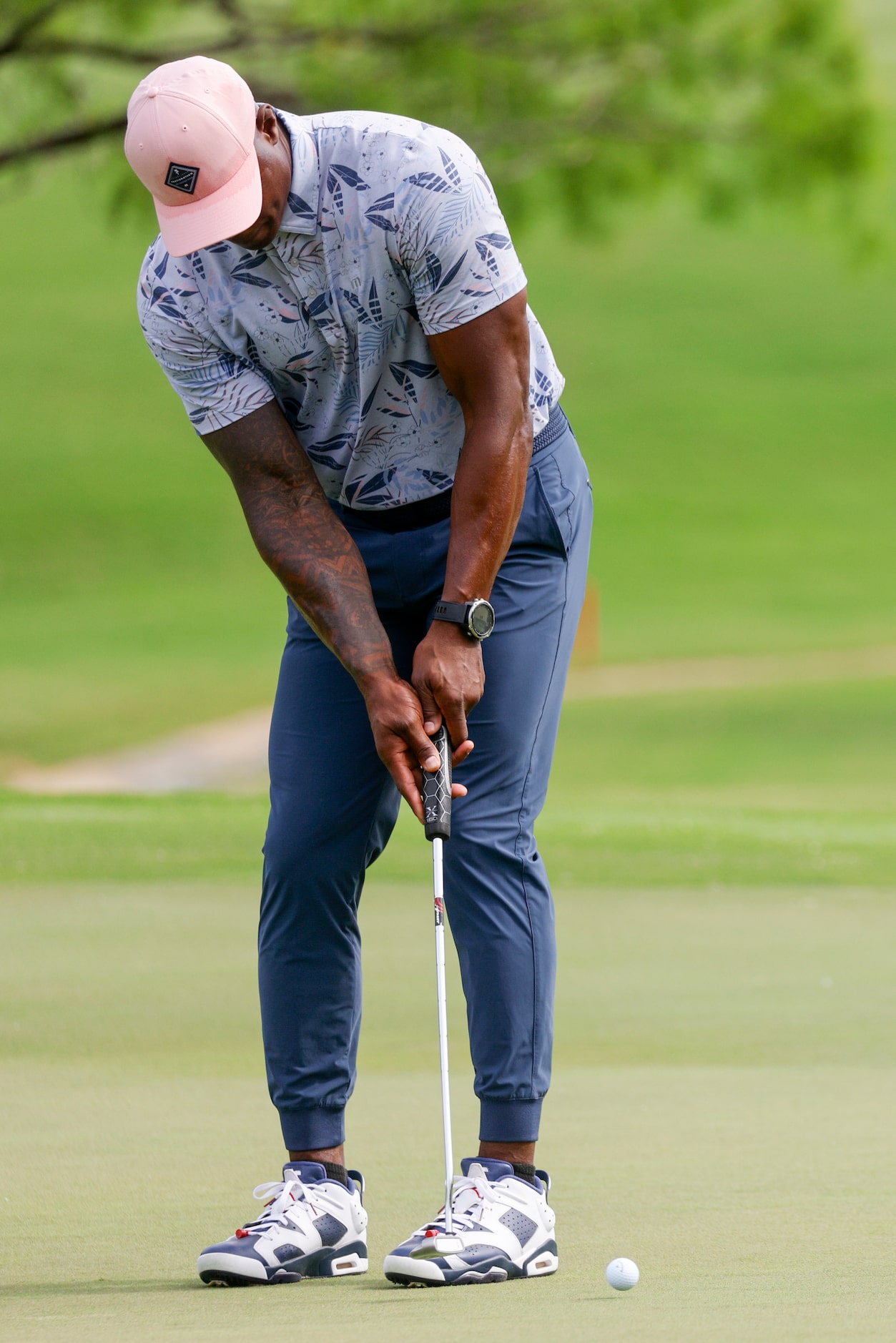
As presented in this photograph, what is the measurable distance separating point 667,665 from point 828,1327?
17.6 m

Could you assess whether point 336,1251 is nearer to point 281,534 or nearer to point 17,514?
point 281,534

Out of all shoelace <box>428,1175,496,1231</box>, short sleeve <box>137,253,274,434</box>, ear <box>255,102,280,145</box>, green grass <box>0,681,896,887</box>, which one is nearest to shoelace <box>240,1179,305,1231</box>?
shoelace <box>428,1175,496,1231</box>

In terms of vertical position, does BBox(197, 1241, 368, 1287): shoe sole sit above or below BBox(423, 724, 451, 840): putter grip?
below

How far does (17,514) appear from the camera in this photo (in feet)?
89.1

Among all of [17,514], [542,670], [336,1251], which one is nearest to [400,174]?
[542,670]

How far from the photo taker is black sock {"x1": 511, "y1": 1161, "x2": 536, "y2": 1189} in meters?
2.79

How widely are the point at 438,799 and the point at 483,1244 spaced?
1.99 feet

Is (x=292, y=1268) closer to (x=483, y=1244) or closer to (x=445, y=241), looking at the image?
(x=483, y=1244)

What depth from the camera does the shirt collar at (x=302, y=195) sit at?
8.96 ft

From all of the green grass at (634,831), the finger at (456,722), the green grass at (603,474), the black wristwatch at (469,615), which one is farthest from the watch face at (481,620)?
the green grass at (603,474)

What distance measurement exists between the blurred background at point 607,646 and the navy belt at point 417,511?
109 cm

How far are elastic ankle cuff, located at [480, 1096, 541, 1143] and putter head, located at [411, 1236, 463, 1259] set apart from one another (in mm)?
207

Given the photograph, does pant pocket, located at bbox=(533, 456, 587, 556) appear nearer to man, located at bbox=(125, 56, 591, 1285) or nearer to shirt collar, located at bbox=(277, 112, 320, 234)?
man, located at bbox=(125, 56, 591, 1285)

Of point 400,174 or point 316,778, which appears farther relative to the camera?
point 316,778
